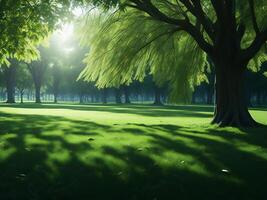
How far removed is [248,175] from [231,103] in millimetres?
10811

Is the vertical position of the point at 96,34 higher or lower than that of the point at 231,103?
higher

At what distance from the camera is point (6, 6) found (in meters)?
16.2

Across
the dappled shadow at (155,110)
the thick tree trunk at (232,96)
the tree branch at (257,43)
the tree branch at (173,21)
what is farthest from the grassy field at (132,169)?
the dappled shadow at (155,110)

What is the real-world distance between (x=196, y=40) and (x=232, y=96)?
295 centimetres

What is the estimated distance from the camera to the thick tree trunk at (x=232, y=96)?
63.8 ft

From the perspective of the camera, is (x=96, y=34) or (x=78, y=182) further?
(x=96, y=34)

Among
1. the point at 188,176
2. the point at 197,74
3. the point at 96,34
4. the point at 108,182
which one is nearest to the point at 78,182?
the point at 108,182

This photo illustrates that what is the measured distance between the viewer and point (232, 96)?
1975 cm

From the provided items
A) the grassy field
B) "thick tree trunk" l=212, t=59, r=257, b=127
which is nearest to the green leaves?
"thick tree trunk" l=212, t=59, r=257, b=127

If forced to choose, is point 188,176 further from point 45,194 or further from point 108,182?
point 45,194

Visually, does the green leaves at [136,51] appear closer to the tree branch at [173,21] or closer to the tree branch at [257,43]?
the tree branch at [173,21]

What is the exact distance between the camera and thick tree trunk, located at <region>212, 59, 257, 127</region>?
1944 centimetres

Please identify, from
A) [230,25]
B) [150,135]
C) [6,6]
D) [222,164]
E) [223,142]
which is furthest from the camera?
[230,25]

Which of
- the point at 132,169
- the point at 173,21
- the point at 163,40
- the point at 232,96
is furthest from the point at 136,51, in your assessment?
the point at 132,169
